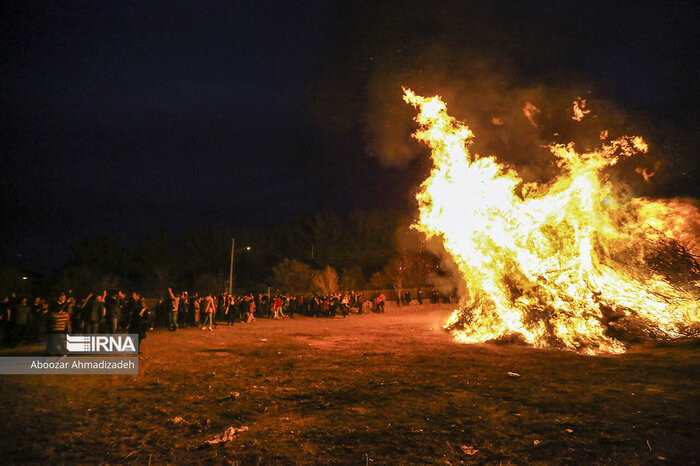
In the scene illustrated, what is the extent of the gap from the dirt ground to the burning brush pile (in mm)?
1860

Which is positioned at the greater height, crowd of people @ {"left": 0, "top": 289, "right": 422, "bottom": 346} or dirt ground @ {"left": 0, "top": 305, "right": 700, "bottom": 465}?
crowd of people @ {"left": 0, "top": 289, "right": 422, "bottom": 346}

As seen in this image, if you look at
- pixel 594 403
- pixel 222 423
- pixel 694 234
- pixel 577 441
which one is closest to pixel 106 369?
pixel 222 423

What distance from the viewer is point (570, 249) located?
47.8ft

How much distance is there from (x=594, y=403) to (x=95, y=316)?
549 inches

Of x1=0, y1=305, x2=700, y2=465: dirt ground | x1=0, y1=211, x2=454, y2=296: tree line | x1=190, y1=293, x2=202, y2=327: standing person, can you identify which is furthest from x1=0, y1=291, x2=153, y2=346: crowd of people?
x1=0, y1=211, x2=454, y2=296: tree line

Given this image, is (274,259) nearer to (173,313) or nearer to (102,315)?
(173,313)

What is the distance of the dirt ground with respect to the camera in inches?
212

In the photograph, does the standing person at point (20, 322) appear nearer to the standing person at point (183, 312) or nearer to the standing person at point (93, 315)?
the standing person at point (93, 315)

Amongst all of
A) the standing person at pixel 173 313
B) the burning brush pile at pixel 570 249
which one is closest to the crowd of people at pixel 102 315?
the standing person at pixel 173 313

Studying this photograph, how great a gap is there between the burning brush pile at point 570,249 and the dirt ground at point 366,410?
1860 millimetres

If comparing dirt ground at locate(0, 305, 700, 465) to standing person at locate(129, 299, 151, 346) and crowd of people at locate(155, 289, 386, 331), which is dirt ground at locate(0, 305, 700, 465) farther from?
crowd of people at locate(155, 289, 386, 331)

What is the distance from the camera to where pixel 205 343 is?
14953mm

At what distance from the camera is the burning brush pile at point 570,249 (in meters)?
13.8

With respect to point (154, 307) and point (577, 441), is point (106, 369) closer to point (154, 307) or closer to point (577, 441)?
point (577, 441)
